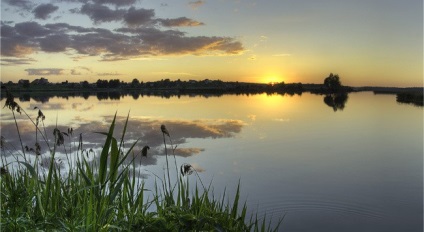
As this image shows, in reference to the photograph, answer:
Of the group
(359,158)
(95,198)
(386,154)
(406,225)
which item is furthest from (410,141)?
(95,198)

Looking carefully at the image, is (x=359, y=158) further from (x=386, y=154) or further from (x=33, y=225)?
(x=33, y=225)

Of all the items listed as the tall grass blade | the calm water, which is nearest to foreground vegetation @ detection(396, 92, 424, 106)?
the calm water

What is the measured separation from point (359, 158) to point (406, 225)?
10294mm

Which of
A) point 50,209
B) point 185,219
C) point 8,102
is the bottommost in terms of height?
point 50,209

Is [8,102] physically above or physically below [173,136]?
above

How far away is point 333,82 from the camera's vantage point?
17112 cm

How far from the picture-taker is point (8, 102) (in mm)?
5395

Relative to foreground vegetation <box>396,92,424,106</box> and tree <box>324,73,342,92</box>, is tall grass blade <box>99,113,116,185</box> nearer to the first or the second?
foreground vegetation <box>396,92,424,106</box>

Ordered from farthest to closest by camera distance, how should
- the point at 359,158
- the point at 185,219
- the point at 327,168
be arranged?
the point at 359,158
the point at 327,168
the point at 185,219

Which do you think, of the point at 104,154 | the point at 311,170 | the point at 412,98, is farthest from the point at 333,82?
the point at 104,154

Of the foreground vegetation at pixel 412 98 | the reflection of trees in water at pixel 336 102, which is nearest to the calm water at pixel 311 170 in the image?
the reflection of trees in water at pixel 336 102

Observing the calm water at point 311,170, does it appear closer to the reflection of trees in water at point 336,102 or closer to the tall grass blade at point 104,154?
the tall grass blade at point 104,154

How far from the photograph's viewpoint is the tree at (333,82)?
170 m

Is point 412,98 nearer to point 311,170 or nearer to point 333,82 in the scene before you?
point 311,170
